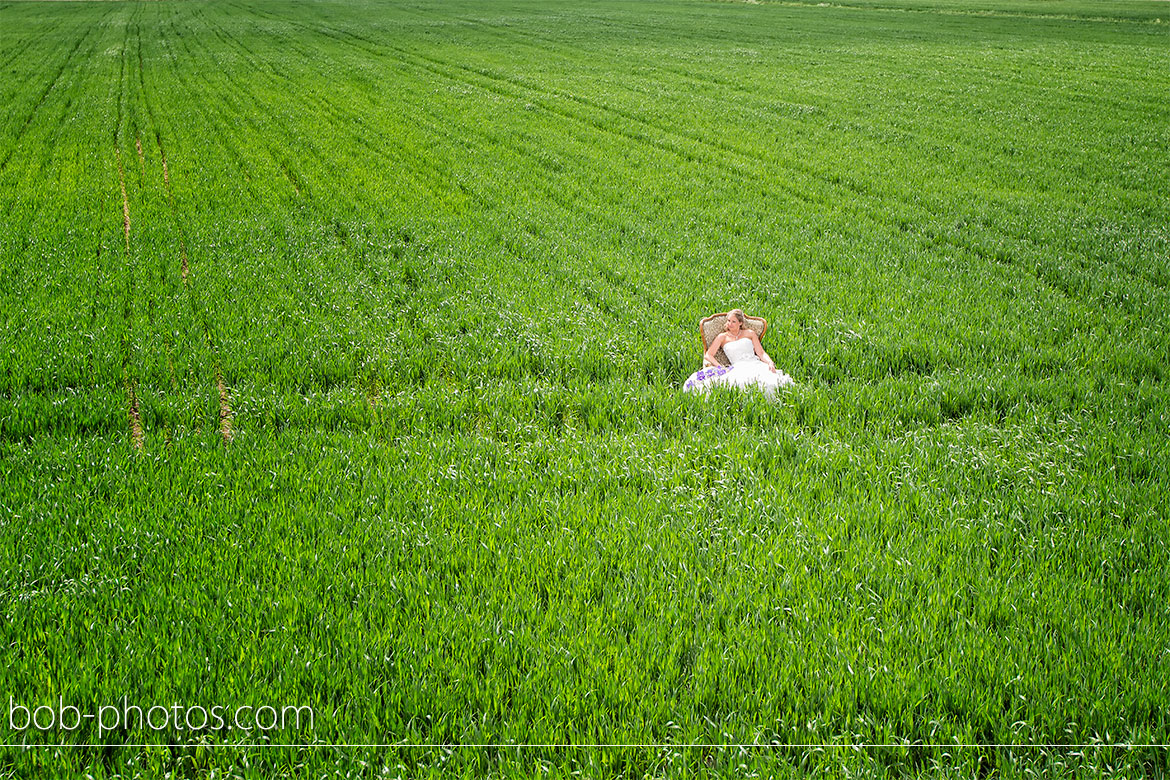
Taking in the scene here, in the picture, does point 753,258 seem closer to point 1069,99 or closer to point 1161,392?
point 1161,392

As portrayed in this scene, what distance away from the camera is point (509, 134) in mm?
23016

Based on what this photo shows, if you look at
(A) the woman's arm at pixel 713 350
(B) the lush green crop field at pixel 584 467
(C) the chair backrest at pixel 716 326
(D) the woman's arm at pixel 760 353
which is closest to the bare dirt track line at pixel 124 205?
(B) the lush green crop field at pixel 584 467

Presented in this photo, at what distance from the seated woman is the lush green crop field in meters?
0.32

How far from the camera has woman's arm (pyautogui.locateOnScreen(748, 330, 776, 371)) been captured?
8.67m

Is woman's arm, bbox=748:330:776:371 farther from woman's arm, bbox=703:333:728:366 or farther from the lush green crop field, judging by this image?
the lush green crop field

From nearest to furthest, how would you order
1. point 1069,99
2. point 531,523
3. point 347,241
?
point 531,523 < point 347,241 < point 1069,99

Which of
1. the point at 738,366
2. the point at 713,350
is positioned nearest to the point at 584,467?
the point at 738,366

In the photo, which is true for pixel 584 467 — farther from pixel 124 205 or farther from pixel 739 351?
pixel 124 205

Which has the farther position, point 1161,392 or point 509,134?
point 509,134

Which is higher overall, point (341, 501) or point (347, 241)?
point (347, 241)

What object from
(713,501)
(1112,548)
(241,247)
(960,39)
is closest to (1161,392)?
(1112,548)

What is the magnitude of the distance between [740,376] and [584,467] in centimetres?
243

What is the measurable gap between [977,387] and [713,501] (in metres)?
3.68

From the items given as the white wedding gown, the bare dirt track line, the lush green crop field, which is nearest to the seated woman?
the white wedding gown
